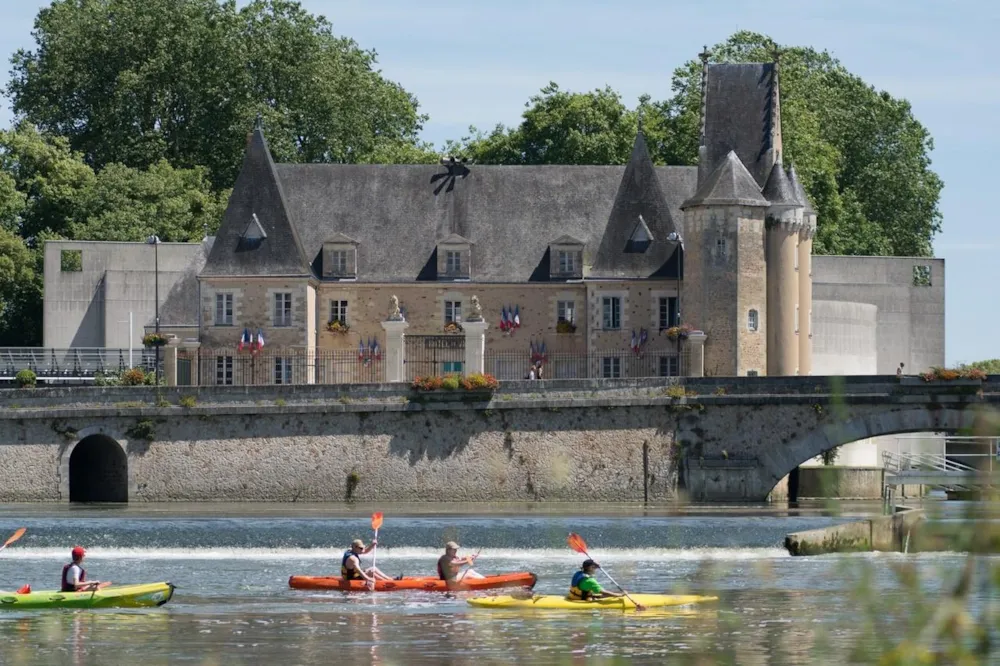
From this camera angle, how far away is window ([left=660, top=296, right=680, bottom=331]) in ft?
180

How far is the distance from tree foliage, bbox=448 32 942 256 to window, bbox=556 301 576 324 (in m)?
14.2

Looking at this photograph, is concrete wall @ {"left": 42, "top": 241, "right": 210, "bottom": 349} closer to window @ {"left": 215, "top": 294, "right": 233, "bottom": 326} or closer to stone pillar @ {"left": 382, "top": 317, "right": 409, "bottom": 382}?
window @ {"left": 215, "top": 294, "right": 233, "bottom": 326}

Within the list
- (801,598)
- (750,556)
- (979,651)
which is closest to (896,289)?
(750,556)

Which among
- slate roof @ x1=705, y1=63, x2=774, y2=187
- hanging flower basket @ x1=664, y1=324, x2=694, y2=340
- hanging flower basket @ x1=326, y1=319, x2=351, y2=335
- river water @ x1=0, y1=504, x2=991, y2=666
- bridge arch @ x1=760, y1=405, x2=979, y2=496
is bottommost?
river water @ x1=0, y1=504, x2=991, y2=666

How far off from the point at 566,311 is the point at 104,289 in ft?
54.8

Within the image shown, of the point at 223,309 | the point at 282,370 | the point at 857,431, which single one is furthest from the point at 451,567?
the point at 223,309

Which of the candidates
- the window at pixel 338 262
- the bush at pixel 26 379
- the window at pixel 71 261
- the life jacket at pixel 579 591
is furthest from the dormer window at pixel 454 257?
the life jacket at pixel 579 591

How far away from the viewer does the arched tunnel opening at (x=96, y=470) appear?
49125 millimetres

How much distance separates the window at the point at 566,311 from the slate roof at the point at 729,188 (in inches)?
198

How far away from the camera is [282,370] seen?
176 ft

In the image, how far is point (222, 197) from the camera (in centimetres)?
7594

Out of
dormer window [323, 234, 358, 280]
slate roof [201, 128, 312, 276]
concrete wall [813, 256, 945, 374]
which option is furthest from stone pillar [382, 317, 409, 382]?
concrete wall [813, 256, 945, 374]

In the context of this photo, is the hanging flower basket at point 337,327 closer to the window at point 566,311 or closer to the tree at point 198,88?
the window at point 566,311

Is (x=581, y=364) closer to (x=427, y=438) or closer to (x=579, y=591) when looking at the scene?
(x=427, y=438)
